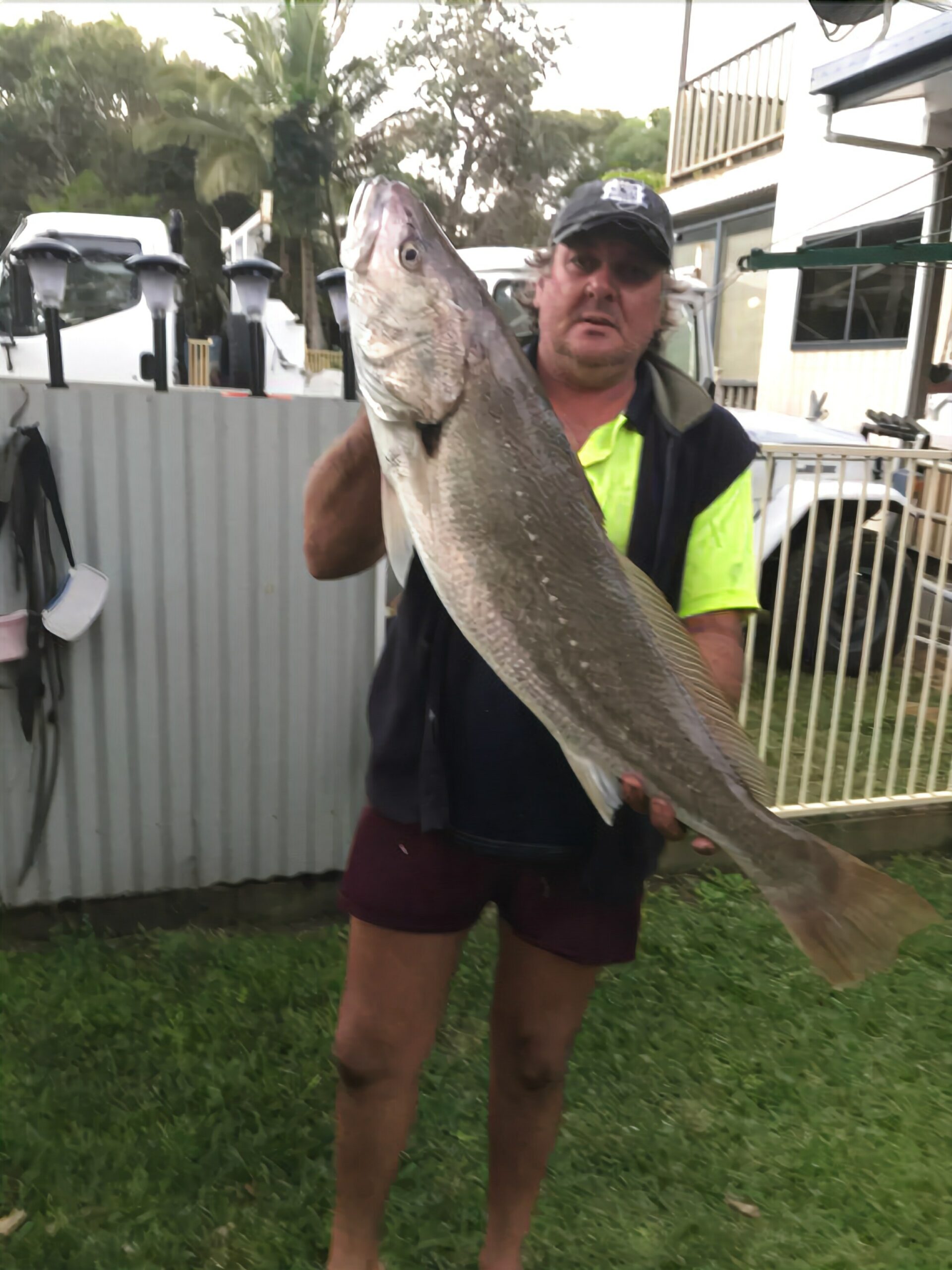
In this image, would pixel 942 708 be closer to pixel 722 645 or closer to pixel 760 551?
pixel 760 551

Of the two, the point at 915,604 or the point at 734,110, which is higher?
the point at 734,110

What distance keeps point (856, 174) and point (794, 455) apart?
949cm

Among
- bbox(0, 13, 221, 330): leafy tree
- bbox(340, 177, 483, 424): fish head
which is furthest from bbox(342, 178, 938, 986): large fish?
bbox(0, 13, 221, 330): leafy tree

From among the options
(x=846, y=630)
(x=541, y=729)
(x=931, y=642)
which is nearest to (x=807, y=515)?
(x=931, y=642)

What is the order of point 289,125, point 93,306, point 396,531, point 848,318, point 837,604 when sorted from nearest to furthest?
1. point 396,531
2. point 837,604
3. point 93,306
4. point 848,318
5. point 289,125

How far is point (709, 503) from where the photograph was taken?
188cm

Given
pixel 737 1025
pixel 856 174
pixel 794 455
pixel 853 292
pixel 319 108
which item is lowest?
pixel 737 1025

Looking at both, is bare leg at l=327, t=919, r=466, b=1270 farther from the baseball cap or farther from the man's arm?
the baseball cap

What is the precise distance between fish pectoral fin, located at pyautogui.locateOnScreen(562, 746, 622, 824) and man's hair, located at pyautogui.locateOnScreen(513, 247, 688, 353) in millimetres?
875

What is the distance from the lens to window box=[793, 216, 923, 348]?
34.8 feet

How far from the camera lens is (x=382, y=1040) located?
6.21 ft

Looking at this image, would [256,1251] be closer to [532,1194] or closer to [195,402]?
[532,1194]

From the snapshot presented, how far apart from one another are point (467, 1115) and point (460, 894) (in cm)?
130

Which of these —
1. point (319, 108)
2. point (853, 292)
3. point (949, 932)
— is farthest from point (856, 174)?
point (319, 108)
